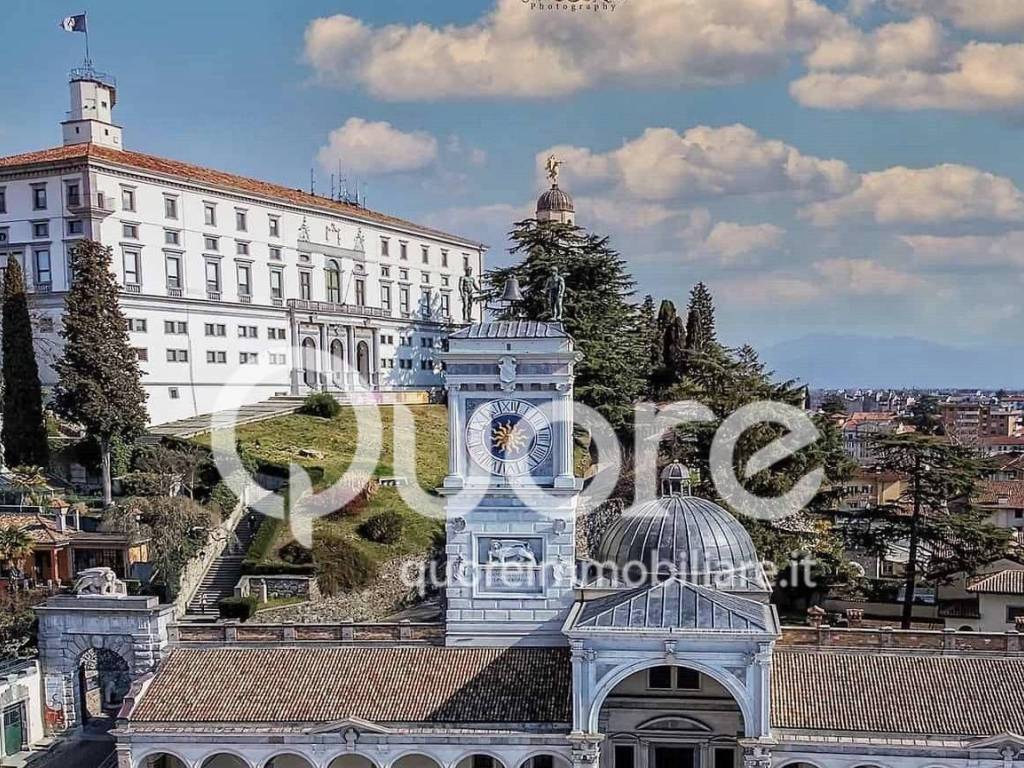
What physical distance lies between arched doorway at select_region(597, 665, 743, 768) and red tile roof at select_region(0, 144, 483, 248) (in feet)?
131

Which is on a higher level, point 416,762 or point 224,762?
point 416,762

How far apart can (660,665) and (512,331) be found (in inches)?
393

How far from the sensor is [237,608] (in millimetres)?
35000

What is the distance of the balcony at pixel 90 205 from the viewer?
50.2m

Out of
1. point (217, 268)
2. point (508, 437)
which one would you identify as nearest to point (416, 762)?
point (508, 437)

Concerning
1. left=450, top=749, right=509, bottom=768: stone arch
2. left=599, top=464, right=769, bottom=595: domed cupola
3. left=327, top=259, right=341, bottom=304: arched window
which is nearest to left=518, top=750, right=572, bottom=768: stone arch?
left=450, top=749, right=509, bottom=768: stone arch

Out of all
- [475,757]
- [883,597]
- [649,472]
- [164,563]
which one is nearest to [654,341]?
[649,472]

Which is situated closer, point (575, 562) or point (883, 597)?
point (575, 562)

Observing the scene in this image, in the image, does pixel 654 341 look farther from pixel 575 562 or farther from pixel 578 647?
pixel 578 647

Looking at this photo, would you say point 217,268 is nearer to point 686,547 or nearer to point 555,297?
point 555,297

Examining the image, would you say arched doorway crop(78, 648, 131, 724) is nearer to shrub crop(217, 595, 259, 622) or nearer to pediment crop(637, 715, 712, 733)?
shrub crop(217, 595, 259, 622)

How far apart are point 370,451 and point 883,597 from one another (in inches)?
1052

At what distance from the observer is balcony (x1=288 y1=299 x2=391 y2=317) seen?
63272 millimetres

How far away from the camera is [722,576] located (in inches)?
1057
